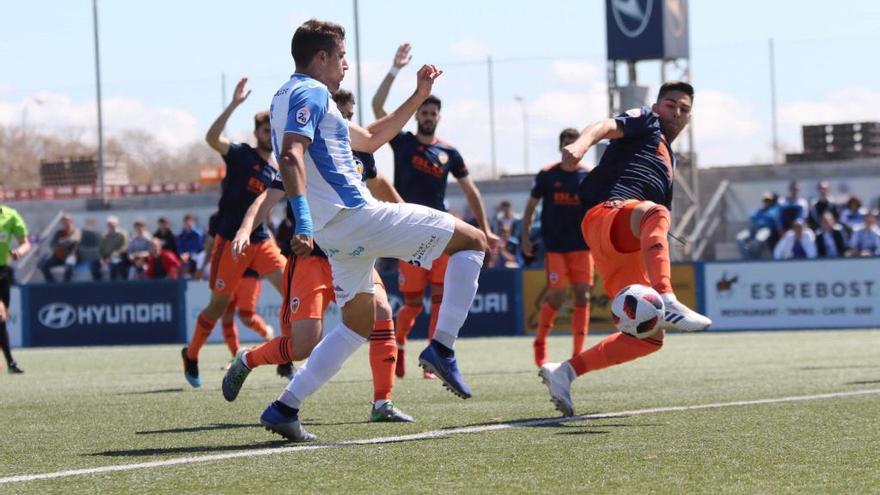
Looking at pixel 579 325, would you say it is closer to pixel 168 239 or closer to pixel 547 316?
pixel 547 316

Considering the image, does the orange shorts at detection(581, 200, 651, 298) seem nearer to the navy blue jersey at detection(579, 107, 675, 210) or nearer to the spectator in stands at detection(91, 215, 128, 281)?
the navy blue jersey at detection(579, 107, 675, 210)

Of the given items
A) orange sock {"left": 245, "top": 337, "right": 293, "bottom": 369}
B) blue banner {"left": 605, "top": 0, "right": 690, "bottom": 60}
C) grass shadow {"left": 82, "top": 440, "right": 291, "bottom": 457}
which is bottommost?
grass shadow {"left": 82, "top": 440, "right": 291, "bottom": 457}

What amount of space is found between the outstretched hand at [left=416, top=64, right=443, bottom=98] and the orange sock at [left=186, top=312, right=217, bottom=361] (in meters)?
5.26

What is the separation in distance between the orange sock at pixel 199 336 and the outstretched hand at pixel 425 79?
17.3 feet

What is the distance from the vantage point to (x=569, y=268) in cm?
1538

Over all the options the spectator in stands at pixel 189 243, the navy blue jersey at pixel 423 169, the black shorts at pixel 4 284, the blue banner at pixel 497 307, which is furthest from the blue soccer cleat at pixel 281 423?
the spectator in stands at pixel 189 243

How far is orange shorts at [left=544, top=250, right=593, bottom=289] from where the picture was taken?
15289mm

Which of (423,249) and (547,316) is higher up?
(423,249)

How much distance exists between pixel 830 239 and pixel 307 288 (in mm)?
18662

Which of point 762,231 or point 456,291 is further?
point 762,231

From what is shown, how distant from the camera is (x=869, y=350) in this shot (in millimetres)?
17016

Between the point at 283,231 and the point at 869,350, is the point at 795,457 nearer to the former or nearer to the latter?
the point at 869,350

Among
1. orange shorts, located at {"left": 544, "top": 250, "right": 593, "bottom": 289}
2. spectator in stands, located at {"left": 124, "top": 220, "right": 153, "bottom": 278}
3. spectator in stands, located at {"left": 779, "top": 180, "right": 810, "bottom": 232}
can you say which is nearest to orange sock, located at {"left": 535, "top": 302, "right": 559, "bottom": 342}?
orange shorts, located at {"left": 544, "top": 250, "right": 593, "bottom": 289}

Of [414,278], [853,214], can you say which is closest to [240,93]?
[414,278]
